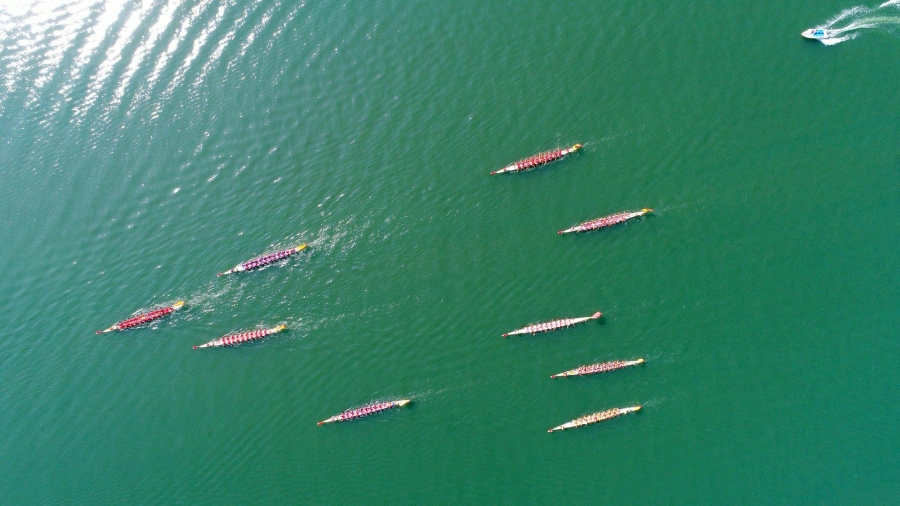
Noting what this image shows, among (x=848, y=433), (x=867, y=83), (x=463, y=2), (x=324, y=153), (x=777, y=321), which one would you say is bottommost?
(x=848, y=433)

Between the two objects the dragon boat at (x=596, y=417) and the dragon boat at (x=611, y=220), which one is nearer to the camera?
the dragon boat at (x=596, y=417)

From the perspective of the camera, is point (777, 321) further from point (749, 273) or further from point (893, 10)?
point (893, 10)

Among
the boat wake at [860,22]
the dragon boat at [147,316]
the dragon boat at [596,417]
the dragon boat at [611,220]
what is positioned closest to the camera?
the dragon boat at [596,417]

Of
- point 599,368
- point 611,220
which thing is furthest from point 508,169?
point 599,368

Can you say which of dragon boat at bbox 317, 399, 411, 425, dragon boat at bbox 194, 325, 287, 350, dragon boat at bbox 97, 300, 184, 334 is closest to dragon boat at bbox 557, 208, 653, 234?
dragon boat at bbox 317, 399, 411, 425

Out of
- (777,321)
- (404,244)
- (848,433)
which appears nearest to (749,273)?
(777,321)

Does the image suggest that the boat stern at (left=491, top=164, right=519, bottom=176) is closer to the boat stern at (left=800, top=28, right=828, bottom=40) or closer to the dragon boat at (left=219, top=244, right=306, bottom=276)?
the dragon boat at (left=219, top=244, right=306, bottom=276)

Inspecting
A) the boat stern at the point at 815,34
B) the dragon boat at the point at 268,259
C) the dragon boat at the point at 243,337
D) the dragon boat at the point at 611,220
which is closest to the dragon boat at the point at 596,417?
the dragon boat at the point at 611,220

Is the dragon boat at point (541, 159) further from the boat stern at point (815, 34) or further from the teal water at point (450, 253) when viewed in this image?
the boat stern at point (815, 34)
